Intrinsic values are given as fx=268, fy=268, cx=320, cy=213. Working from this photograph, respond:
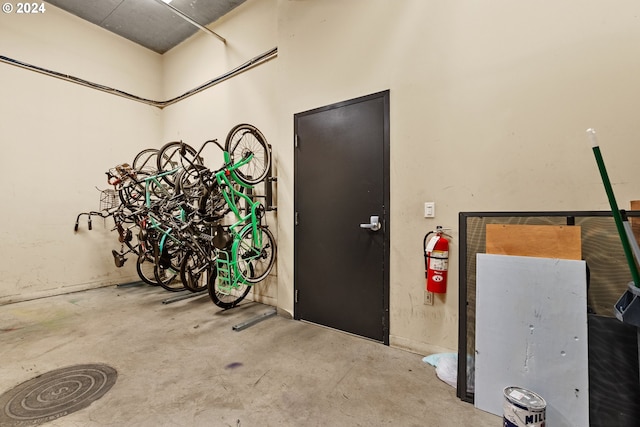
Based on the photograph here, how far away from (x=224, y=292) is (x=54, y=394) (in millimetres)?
1457

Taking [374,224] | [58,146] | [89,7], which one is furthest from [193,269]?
[89,7]

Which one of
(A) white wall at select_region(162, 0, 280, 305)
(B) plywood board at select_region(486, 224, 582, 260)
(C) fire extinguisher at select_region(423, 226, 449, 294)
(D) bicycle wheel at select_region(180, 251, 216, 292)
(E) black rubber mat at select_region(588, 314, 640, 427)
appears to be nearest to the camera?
(E) black rubber mat at select_region(588, 314, 640, 427)

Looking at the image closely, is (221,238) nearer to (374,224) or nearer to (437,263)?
(374,224)

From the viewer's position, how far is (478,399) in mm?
1545

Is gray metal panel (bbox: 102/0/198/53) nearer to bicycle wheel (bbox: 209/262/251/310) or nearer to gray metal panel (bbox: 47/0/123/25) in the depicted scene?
gray metal panel (bbox: 47/0/123/25)

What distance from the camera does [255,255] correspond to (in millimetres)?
3002

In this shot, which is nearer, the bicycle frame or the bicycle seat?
the bicycle frame

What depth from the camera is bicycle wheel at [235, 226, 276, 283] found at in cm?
297

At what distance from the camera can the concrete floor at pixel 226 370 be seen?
4.86ft

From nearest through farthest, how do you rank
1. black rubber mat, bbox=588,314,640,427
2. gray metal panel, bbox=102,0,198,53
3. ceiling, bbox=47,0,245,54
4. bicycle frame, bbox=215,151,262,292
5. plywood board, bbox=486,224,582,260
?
black rubber mat, bbox=588,314,640,427
plywood board, bbox=486,224,582,260
bicycle frame, bbox=215,151,262,292
ceiling, bbox=47,0,245,54
gray metal panel, bbox=102,0,198,53

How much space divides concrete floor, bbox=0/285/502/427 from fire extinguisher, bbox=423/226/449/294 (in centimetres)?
59

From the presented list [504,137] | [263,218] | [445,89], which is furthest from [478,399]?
[263,218]

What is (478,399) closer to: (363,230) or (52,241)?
(363,230)

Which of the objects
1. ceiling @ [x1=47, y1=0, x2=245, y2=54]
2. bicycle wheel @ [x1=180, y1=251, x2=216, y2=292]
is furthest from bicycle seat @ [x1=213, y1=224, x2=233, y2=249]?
ceiling @ [x1=47, y1=0, x2=245, y2=54]
